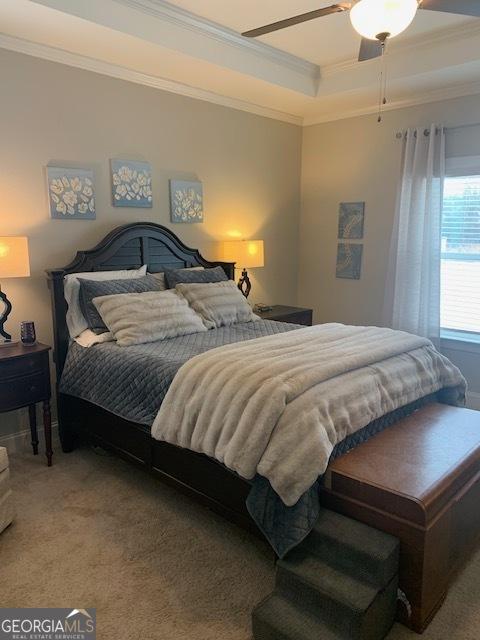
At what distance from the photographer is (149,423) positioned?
8.25 feet

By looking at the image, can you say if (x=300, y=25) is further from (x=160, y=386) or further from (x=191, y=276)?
(x=160, y=386)

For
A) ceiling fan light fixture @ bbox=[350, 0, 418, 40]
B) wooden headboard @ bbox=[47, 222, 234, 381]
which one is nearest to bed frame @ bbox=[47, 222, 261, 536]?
wooden headboard @ bbox=[47, 222, 234, 381]

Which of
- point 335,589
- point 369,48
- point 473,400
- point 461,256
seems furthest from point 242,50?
point 335,589

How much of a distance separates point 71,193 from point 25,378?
1335 mm

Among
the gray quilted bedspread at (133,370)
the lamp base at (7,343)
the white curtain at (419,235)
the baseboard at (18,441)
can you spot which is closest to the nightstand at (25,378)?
the lamp base at (7,343)

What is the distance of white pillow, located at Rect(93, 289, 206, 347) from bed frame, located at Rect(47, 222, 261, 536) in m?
0.38

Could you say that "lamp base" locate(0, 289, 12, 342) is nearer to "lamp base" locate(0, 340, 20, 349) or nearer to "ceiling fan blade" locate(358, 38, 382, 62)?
"lamp base" locate(0, 340, 20, 349)

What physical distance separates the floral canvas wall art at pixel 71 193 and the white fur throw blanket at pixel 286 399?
5.40 feet

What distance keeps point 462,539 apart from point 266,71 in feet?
11.4

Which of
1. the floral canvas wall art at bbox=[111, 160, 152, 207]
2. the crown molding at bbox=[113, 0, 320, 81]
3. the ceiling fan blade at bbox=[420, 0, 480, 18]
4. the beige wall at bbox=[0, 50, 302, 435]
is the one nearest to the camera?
the ceiling fan blade at bbox=[420, 0, 480, 18]

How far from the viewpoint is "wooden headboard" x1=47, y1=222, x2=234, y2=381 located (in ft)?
10.5

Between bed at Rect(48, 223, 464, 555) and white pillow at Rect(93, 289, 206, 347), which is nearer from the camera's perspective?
bed at Rect(48, 223, 464, 555)

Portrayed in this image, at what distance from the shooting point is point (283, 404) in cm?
198

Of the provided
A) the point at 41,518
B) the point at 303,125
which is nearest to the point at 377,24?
the point at 41,518
